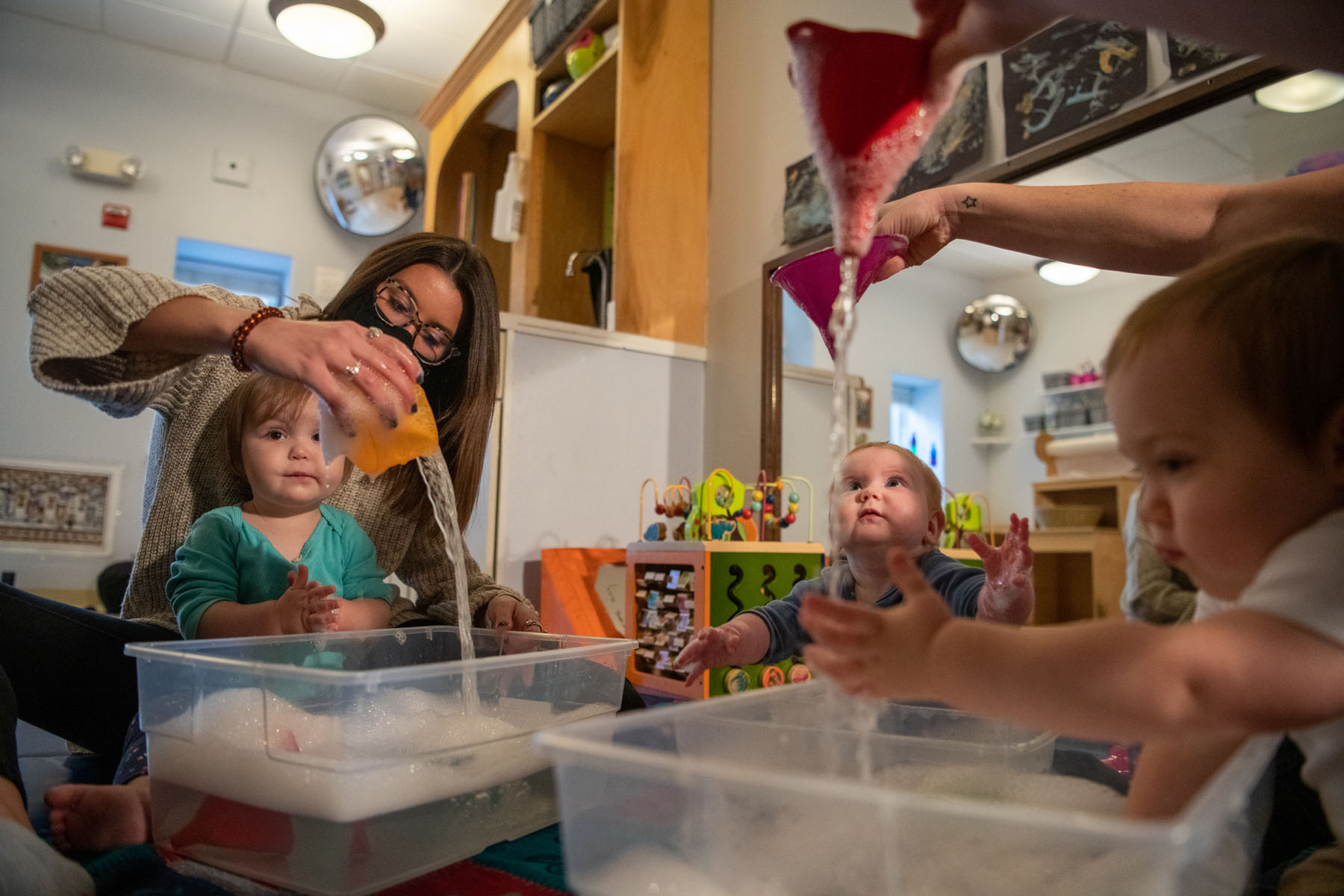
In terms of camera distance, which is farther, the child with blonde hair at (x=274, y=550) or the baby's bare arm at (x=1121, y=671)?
the child with blonde hair at (x=274, y=550)

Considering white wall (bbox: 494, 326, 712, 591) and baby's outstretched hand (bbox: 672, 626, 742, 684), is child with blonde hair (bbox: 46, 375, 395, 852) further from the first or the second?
white wall (bbox: 494, 326, 712, 591)

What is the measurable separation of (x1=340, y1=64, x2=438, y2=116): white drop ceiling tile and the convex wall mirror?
0.72ft

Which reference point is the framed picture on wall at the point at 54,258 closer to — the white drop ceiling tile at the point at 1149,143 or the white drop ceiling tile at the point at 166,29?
the white drop ceiling tile at the point at 166,29

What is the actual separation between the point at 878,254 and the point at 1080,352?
2.49 ft

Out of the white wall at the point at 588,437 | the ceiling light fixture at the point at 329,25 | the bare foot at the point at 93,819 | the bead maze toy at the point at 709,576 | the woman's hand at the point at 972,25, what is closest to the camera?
the woman's hand at the point at 972,25

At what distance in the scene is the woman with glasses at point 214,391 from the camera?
796 mm

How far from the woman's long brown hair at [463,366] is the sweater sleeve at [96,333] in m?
0.29

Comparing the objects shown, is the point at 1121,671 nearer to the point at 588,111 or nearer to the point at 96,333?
the point at 96,333

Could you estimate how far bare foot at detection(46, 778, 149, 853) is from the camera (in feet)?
2.36

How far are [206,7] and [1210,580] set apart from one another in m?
3.84

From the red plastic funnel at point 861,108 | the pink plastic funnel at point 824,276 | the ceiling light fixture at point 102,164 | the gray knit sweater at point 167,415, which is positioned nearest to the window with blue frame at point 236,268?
the ceiling light fixture at point 102,164

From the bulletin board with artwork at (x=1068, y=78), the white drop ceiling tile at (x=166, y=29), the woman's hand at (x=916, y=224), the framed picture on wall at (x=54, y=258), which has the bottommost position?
the woman's hand at (x=916, y=224)

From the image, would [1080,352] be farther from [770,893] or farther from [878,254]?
[770,893]

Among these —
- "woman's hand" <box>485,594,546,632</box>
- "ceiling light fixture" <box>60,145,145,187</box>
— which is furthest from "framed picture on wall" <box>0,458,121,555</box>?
"woman's hand" <box>485,594,546,632</box>
